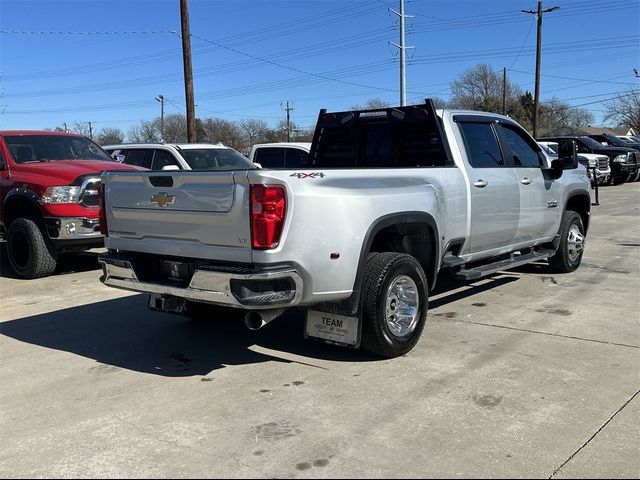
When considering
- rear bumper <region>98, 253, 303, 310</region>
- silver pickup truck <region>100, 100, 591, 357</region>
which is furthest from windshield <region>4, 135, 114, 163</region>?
rear bumper <region>98, 253, 303, 310</region>

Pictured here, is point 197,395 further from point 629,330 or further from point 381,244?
point 629,330

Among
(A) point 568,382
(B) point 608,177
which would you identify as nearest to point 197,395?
(A) point 568,382

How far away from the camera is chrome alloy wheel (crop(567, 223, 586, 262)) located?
26.7 feet

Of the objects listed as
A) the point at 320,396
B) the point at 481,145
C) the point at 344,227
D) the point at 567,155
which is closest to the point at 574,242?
the point at 567,155

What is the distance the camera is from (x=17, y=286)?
27.2 feet

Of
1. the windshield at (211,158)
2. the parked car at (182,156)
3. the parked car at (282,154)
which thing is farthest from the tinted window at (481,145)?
the parked car at (282,154)

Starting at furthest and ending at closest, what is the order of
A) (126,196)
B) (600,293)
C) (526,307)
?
(600,293), (526,307), (126,196)

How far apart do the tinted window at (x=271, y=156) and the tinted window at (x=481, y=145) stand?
738cm

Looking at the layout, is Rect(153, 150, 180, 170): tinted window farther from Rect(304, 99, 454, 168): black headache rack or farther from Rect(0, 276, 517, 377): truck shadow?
Rect(304, 99, 454, 168): black headache rack

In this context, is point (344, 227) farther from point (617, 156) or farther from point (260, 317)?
point (617, 156)

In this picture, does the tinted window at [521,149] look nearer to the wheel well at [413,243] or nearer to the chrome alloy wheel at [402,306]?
the wheel well at [413,243]

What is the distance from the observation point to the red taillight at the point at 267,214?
12.9 ft

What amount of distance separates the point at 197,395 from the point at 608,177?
955 inches

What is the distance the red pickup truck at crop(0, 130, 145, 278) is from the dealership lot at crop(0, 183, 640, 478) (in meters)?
1.58
